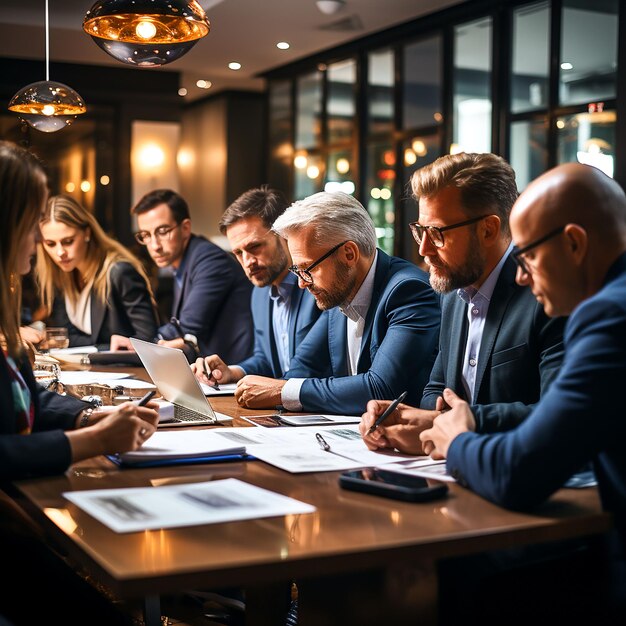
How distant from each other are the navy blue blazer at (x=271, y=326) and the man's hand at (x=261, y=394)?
67 cm

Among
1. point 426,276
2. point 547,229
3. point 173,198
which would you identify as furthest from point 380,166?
point 547,229

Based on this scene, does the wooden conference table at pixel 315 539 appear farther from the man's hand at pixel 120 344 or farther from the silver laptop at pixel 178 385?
the man's hand at pixel 120 344

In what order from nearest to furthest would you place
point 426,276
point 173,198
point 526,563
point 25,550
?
point 526,563
point 25,550
point 426,276
point 173,198

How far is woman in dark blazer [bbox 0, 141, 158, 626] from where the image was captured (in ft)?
5.49

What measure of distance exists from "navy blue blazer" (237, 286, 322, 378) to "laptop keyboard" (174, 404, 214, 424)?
863 mm

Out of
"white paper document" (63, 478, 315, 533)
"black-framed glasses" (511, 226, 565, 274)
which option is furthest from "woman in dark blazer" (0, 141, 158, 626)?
"black-framed glasses" (511, 226, 565, 274)

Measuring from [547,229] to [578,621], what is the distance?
0.69 metres

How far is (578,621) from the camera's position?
1.52m

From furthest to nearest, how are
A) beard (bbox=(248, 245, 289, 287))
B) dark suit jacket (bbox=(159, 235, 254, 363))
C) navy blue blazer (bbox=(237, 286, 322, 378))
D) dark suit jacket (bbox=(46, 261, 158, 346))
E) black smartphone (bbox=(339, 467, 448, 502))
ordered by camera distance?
dark suit jacket (bbox=(46, 261, 158, 346)), dark suit jacket (bbox=(159, 235, 254, 363)), beard (bbox=(248, 245, 289, 287)), navy blue blazer (bbox=(237, 286, 322, 378)), black smartphone (bbox=(339, 467, 448, 502))

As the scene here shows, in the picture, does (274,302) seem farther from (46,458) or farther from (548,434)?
(548,434)

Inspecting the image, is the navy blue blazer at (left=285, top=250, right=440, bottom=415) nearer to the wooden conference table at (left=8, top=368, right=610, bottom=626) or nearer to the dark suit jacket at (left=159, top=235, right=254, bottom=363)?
the wooden conference table at (left=8, top=368, right=610, bottom=626)

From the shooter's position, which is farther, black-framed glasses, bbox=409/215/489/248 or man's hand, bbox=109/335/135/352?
man's hand, bbox=109/335/135/352

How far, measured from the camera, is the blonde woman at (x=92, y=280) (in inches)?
191

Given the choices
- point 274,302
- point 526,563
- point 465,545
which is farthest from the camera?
point 274,302
